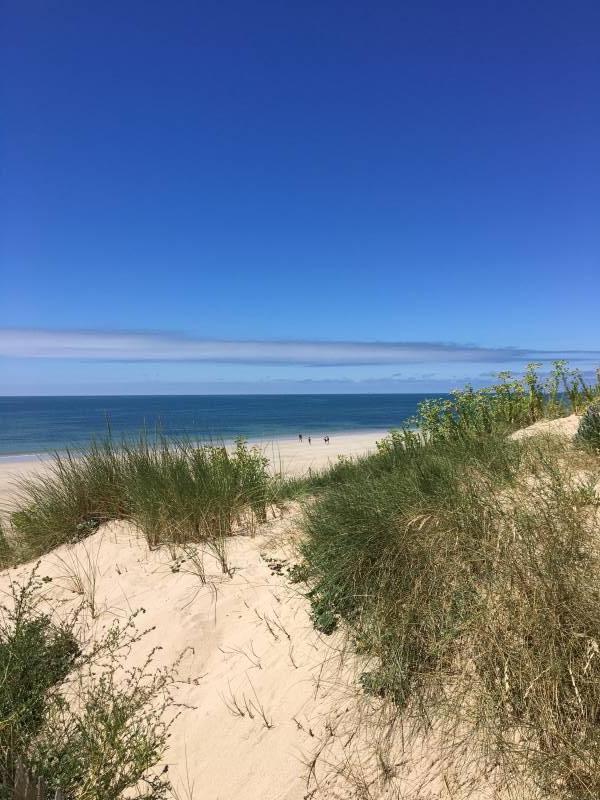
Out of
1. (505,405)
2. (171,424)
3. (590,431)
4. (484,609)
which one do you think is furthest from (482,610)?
(171,424)

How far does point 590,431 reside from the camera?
613cm

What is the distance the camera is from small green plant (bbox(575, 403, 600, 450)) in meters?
5.86

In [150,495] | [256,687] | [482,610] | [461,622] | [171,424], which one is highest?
[171,424]

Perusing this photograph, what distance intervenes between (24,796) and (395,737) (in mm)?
1815

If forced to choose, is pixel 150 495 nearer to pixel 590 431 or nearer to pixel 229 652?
pixel 229 652

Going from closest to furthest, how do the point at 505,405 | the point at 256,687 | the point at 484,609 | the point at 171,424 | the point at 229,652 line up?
1. the point at 484,609
2. the point at 256,687
3. the point at 229,652
4. the point at 505,405
5. the point at 171,424

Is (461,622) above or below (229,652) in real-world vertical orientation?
above

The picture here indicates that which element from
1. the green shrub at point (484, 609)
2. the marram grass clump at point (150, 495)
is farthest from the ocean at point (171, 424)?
the green shrub at point (484, 609)

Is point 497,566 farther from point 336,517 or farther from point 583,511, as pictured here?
point 336,517

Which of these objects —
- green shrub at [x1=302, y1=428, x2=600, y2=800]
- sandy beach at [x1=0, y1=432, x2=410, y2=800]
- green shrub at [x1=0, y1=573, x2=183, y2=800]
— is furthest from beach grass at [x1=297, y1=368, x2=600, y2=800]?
green shrub at [x1=0, y1=573, x2=183, y2=800]

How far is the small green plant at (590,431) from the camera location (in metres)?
5.86

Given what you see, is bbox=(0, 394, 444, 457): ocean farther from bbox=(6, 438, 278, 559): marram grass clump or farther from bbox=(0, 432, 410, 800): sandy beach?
bbox=(0, 432, 410, 800): sandy beach

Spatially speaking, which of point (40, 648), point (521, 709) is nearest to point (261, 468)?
point (40, 648)

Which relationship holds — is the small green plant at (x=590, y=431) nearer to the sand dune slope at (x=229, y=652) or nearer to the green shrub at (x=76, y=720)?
the sand dune slope at (x=229, y=652)
